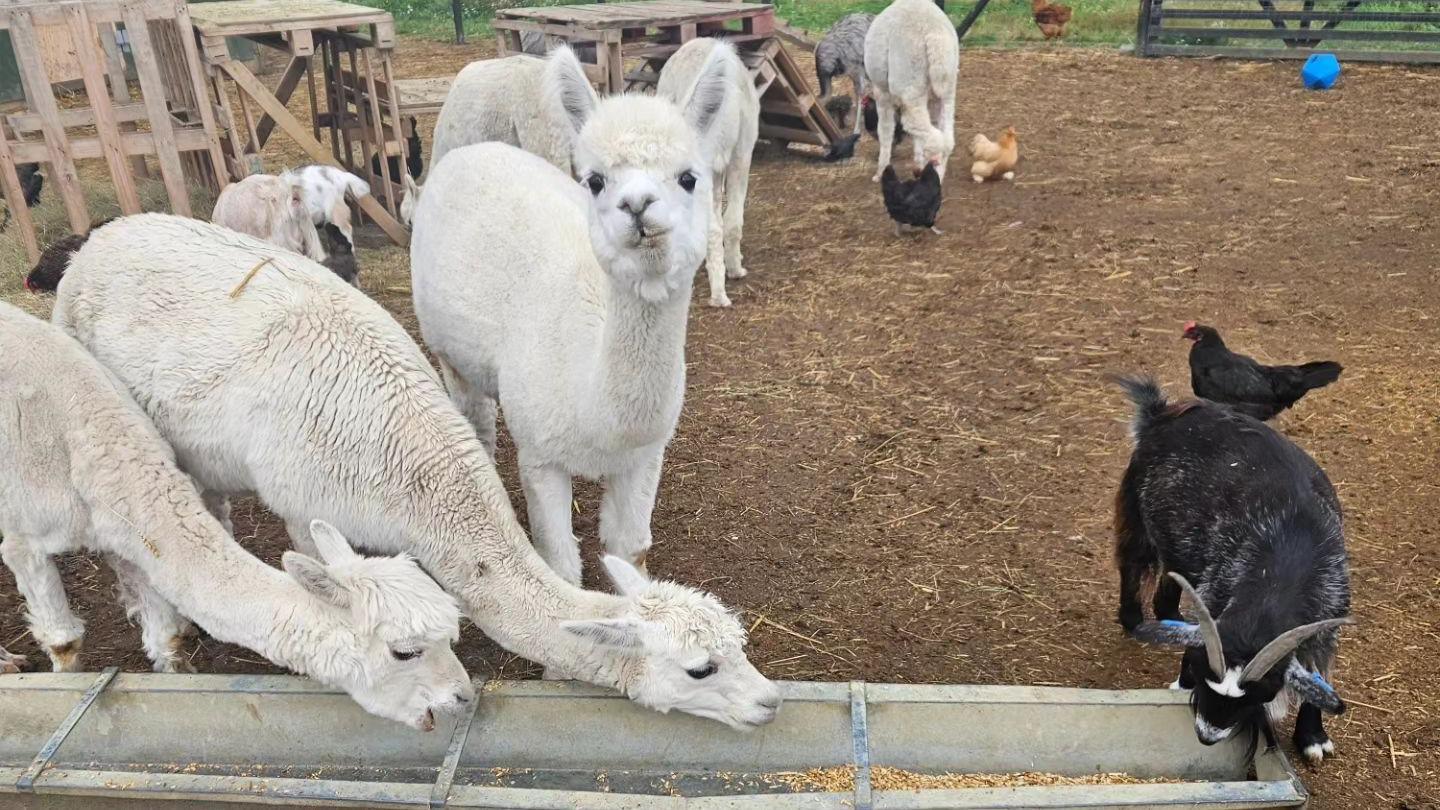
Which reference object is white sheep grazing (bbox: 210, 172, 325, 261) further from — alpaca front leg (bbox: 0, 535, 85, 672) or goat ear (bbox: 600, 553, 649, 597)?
goat ear (bbox: 600, 553, 649, 597)

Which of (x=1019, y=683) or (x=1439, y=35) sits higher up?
(x=1439, y=35)

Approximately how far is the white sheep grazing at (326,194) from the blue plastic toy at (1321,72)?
11.2m

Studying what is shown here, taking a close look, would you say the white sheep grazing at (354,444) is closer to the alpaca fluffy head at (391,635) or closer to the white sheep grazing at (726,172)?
the alpaca fluffy head at (391,635)

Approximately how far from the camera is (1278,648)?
9.23 feet

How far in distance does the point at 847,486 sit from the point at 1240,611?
2.38 meters

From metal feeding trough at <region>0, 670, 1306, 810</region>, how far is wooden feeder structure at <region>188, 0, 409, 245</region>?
6.11 m

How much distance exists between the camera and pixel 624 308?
11.0ft

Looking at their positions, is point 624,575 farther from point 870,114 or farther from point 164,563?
point 870,114

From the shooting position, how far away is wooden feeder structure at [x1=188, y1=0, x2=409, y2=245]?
829cm

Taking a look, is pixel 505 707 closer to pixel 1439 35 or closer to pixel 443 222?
pixel 443 222

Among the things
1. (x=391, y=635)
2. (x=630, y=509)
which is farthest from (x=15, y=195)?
(x=391, y=635)

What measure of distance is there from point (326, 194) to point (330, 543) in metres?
5.26

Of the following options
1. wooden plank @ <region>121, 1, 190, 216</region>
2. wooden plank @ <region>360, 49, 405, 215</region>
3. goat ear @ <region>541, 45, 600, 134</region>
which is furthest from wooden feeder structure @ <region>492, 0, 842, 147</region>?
goat ear @ <region>541, 45, 600, 134</region>

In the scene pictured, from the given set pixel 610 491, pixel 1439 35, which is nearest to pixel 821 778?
pixel 610 491
